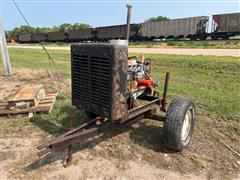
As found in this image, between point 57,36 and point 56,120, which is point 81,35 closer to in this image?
point 57,36

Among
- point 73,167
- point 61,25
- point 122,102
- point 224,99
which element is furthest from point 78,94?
point 61,25

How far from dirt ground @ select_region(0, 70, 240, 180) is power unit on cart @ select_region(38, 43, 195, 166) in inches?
8.6

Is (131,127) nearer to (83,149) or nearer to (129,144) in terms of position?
(129,144)

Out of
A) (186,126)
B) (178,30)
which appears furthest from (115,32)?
(186,126)

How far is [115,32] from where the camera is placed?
4056 centimetres

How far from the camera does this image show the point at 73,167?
12.1 feet

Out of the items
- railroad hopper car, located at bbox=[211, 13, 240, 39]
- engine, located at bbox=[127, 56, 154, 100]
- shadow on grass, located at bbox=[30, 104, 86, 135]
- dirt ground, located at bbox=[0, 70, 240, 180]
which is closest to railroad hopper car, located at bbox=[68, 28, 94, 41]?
railroad hopper car, located at bbox=[211, 13, 240, 39]

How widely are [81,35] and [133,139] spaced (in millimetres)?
44246

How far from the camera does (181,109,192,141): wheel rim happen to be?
422 centimetres

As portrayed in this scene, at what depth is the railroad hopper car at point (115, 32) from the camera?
1521 inches

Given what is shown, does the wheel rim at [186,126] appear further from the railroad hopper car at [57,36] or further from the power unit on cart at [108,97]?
the railroad hopper car at [57,36]

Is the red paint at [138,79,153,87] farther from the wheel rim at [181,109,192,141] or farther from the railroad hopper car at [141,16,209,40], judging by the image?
the railroad hopper car at [141,16,209,40]

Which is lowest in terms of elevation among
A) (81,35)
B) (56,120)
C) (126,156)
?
(126,156)

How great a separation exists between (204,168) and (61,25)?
416 ft
